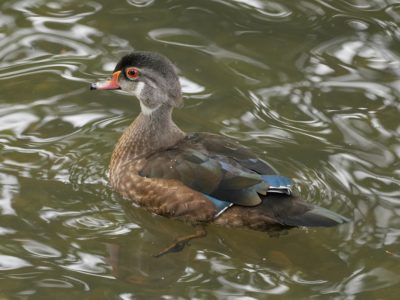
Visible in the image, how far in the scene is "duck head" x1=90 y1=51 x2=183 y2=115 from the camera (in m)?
8.23

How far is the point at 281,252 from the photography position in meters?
7.47

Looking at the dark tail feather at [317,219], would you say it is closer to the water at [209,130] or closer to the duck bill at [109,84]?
the water at [209,130]

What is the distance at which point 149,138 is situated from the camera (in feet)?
27.4

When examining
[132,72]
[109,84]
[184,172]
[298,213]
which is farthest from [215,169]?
[109,84]

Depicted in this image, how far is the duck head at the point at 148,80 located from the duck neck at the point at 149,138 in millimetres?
98

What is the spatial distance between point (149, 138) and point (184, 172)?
74 centimetres

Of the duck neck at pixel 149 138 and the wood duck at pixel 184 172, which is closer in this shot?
the wood duck at pixel 184 172

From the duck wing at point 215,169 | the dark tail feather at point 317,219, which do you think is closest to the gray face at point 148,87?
the duck wing at point 215,169

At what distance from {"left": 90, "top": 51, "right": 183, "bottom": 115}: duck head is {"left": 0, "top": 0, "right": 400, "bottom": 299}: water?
65 cm

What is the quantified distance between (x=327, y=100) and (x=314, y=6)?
194 centimetres

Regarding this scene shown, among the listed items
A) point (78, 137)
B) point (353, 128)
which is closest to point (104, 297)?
point (78, 137)

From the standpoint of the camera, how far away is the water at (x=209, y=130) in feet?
23.2

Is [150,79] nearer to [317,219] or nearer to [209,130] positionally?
[209,130]

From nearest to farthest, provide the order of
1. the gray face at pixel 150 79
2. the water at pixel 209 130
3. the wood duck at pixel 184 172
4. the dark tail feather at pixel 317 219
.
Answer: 1. the water at pixel 209 130
2. the dark tail feather at pixel 317 219
3. the wood duck at pixel 184 172
4. the gray face at pixel 150 79
